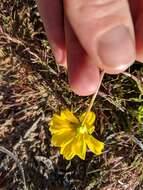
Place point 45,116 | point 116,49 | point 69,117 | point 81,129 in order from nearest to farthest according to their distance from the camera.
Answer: point 116,49 → point 81,129 → point 69,117 → point 45,116

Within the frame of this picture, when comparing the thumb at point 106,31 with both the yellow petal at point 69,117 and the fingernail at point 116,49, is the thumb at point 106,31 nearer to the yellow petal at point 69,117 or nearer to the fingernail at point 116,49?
the fingernail at point 116,49

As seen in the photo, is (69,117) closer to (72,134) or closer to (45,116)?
(72,134)

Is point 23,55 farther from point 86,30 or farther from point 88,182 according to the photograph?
point 86,30

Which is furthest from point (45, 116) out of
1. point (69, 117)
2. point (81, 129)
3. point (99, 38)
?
point (99, 38)

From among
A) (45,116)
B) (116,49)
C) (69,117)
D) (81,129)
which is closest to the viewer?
(116,49)

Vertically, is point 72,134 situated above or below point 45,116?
above

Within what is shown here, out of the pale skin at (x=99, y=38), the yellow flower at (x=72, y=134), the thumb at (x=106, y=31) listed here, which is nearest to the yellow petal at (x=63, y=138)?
the yellow flower at (x=72, y=134)

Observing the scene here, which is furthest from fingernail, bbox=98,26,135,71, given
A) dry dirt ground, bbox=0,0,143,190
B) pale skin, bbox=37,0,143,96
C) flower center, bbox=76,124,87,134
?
dry dirt ground, bbox=0,0,143,190

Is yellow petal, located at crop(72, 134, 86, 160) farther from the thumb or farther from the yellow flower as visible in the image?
the thumb
